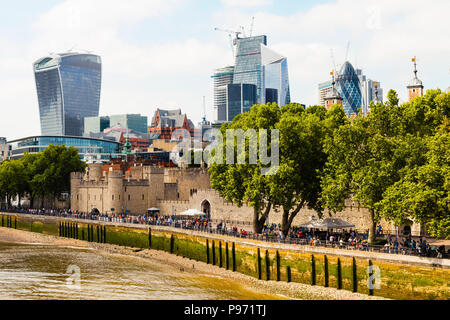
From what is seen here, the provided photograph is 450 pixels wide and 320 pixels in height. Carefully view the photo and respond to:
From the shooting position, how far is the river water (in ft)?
132

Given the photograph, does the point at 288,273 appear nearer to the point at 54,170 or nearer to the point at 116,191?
the point at 116,191

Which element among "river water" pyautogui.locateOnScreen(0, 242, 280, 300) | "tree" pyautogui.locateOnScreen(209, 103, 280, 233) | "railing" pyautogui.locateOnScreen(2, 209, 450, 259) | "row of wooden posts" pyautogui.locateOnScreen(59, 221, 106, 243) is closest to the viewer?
"railing" pyautogui.locateOnScreen(2, 209, 450, 259)

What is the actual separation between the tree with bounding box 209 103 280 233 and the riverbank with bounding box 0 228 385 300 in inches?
310

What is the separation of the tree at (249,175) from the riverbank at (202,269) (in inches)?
310

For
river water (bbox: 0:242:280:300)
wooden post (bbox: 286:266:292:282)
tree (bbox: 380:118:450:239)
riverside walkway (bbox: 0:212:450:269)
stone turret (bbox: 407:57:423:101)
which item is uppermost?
stone turret (bbox: 407:57:423:101)

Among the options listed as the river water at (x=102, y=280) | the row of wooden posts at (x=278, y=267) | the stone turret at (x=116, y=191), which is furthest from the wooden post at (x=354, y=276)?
the stone turret at (x=116, y=191)

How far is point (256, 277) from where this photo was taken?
45906mm

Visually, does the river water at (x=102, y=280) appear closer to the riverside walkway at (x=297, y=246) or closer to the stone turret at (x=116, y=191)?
the riverside walkway at (x=297, y=246)

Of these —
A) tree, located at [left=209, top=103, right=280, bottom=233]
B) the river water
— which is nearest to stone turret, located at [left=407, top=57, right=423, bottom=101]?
tree, located at [left=209, top=103, right=280, bottom=233]

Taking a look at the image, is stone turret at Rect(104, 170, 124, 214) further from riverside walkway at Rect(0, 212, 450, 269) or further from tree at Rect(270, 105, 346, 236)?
tree at Rect(270, 105, 346, 236)

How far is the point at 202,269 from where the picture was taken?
51969 mm

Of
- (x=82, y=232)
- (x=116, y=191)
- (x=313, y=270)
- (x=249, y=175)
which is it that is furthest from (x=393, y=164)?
(x=116, y=191)

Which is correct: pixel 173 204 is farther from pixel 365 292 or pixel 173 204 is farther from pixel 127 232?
pixel 365 292
